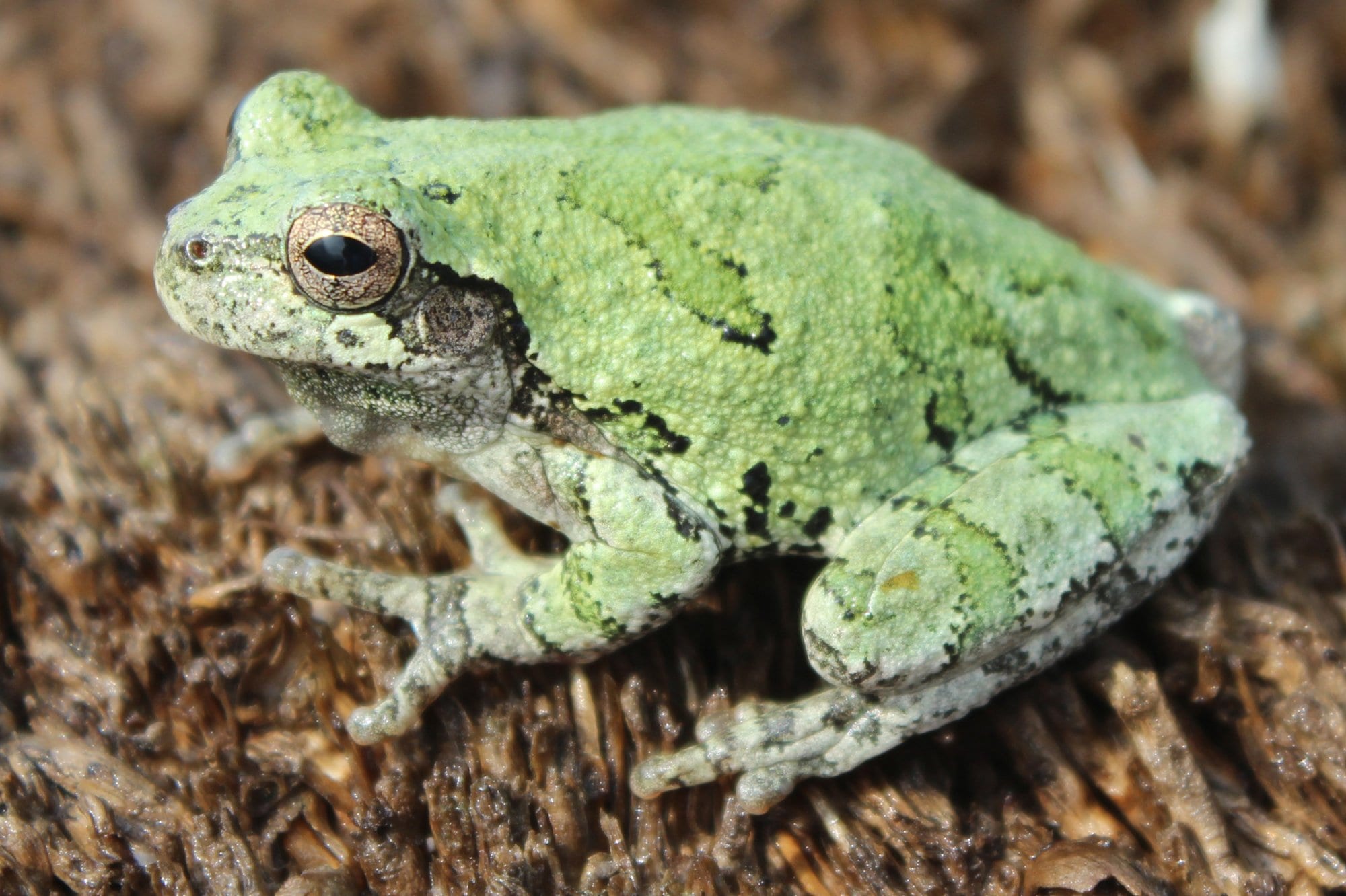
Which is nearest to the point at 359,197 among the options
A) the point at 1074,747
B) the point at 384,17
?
the point at 1074,747

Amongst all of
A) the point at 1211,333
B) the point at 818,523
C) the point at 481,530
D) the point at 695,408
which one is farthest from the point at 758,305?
the point at 1211,333

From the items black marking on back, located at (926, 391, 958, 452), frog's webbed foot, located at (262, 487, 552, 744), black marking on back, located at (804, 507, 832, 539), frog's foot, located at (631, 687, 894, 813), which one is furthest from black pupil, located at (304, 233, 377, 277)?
black marking on back, located at (926, 391, 958, 452)

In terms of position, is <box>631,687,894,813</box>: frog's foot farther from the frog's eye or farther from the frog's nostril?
the frog's nostril

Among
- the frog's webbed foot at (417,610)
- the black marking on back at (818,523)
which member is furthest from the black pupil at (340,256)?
the black marking on back at (818,523)

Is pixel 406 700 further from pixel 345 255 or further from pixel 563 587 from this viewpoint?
pixel 345 255

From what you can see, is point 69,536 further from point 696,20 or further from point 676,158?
point 696,20

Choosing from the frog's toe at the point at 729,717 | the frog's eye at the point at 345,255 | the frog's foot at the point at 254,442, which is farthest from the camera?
the frog's foot at the point at 254,442

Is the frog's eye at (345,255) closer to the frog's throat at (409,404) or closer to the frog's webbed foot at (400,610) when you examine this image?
the frog's throat at (409,404)
